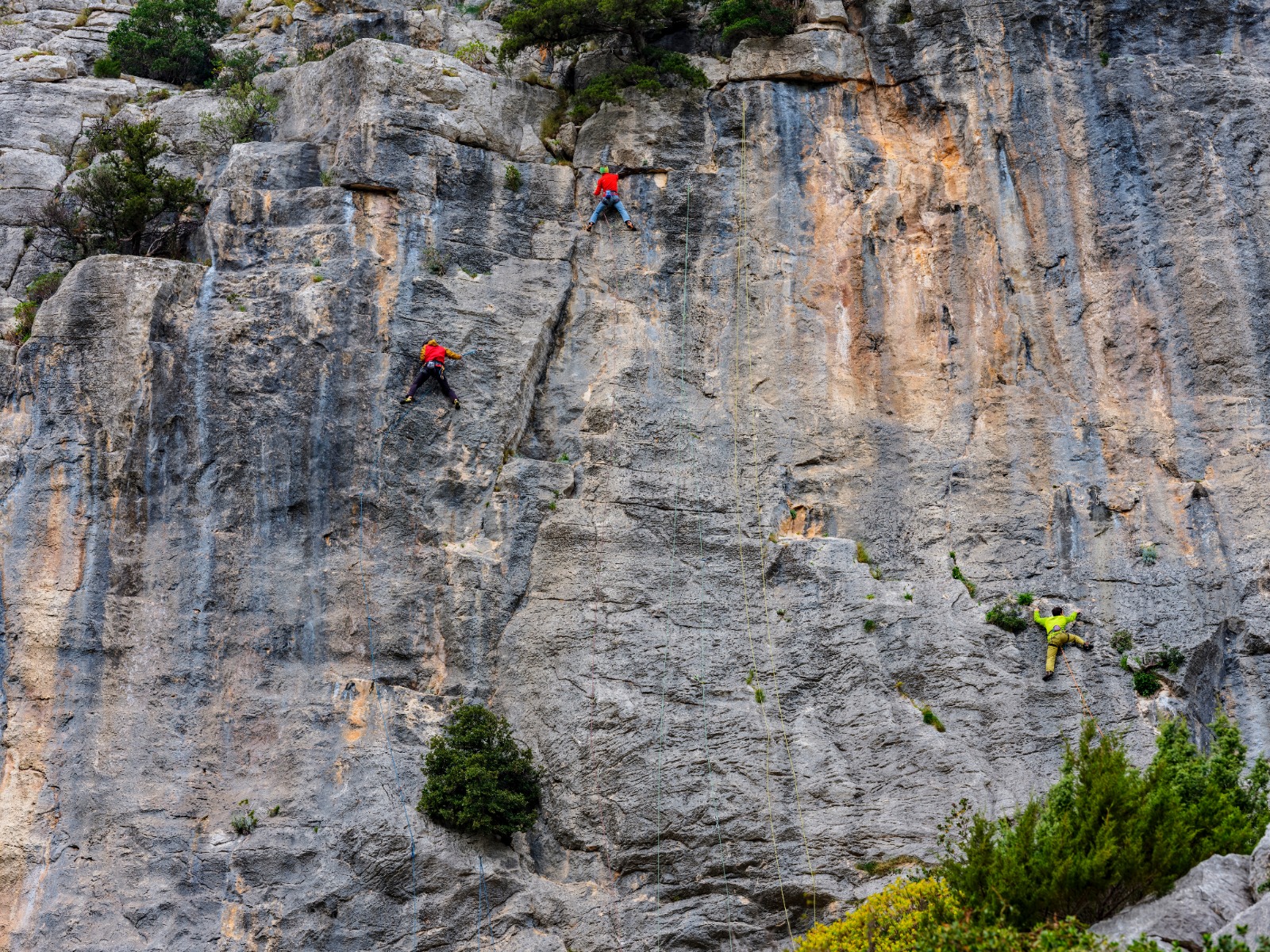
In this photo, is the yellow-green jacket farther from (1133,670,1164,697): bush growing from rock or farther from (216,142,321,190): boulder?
(216,142,321,190): boulder

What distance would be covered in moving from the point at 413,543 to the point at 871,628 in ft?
23.8

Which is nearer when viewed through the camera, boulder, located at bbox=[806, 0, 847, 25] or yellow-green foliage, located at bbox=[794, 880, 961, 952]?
yellow-green foliage, located at bbox=[794, 880, 961, 952]

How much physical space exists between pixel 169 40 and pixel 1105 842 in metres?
25.0

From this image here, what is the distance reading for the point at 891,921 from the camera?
14.1 meters

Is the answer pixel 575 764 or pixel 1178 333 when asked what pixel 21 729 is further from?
pixel 1178 333

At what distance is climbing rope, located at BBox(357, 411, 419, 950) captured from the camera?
57.7 ft

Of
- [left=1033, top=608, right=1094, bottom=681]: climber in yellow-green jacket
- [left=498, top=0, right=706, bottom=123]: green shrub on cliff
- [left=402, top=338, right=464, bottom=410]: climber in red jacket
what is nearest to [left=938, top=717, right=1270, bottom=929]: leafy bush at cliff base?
[left=1033, top=608, right=1094, bottom=681]: climber in yellow-green jacket

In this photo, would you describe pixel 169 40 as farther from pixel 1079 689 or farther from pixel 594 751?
pixel 1079 689

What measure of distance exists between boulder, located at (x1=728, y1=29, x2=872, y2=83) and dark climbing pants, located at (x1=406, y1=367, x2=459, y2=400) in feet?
27.1

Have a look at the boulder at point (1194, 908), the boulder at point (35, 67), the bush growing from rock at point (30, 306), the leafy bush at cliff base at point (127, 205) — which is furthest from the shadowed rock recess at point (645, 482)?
the boulder at point (35, 67)

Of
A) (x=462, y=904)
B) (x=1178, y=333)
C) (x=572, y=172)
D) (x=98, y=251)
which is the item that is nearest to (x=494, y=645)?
(x=462, y=904)

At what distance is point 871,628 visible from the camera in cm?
1939

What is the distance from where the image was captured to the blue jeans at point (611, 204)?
22.5 meters

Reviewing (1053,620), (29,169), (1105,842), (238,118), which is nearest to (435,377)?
(238,118)
